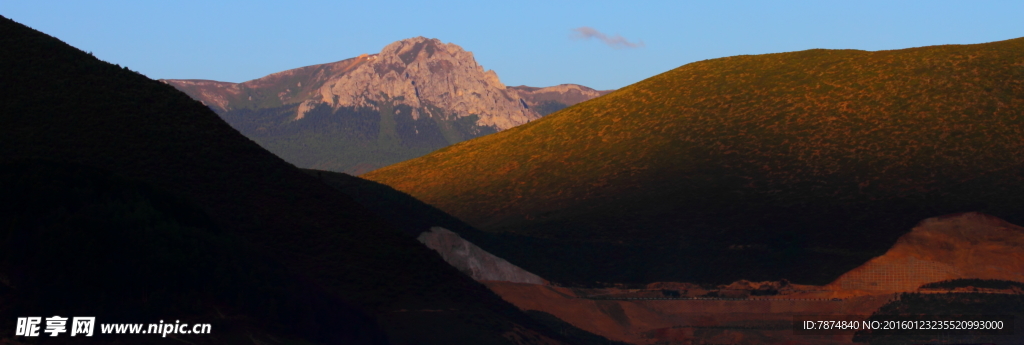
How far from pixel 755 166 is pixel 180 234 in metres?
78.1

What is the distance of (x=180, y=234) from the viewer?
123 feet

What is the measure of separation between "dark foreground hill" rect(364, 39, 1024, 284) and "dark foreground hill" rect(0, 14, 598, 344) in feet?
102

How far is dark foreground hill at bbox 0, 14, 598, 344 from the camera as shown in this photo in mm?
33562

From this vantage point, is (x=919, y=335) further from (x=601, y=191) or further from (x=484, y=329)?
(x=601, y=191)

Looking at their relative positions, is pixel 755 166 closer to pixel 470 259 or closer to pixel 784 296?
pixel 784 296

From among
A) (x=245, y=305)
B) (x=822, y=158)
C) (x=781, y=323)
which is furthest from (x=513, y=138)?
(x=245, y=305)

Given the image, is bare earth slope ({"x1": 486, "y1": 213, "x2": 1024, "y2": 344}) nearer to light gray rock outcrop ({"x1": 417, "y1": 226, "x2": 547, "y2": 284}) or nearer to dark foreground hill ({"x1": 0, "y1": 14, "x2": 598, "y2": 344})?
light gray rock outcrop ({"x1": 417, "y1": 226, "x2": 547, "y2": 284})

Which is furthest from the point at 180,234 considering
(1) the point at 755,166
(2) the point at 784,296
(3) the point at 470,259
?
(1) the point at 755,166

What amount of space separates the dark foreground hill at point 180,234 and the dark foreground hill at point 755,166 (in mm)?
31059

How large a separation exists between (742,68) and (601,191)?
43981mm

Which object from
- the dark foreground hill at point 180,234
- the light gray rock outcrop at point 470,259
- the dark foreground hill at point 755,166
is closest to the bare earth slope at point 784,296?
the light gray rock outcrop at point 470,259

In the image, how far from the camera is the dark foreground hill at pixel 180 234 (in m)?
33.6

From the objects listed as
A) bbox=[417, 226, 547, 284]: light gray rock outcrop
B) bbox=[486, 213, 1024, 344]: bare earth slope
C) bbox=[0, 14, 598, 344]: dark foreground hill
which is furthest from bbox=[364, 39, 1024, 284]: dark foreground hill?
bbox=[0, 14, 598, 344]: dark foreground hill

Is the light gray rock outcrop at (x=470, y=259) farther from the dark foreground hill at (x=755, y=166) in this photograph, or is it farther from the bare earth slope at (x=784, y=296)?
the dark foreground hill at (x=755, y=166)
